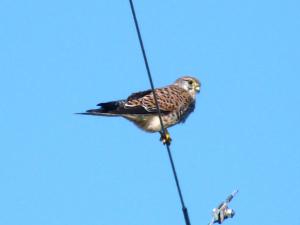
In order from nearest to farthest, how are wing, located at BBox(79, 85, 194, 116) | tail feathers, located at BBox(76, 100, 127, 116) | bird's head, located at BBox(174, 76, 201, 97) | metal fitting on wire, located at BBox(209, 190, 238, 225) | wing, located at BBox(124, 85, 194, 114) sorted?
metal fitting on wire, located at BBox(209, 190, 238, 225), tail feathers, located at BBox(76, 100, 127, 116), wing, located at BBox(79, 85, 194, 116), wing, located at BBox(124, 85, 194, 114), bird's head, located at BBox(174, 76, 201, 97)

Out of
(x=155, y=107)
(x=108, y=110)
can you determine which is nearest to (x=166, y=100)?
(x=155, y=107)

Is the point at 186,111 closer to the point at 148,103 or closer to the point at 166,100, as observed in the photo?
the point at 166,100

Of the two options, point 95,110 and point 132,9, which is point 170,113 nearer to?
point 95,110

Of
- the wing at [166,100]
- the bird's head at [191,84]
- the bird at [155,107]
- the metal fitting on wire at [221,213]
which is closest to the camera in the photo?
the metal fitting on wire at [221,213]

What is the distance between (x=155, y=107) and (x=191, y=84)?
159 centimetres

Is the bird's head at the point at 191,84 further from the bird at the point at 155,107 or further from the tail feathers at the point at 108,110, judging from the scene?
the tail feathers at the point at 108,110

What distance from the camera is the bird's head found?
811 cm

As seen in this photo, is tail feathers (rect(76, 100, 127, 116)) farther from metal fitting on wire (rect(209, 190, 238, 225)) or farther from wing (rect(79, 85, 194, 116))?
metal fitting on wire (rect(209, 190, 238, 225))

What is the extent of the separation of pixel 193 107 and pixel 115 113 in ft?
6.42

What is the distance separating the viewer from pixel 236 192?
16.1ft

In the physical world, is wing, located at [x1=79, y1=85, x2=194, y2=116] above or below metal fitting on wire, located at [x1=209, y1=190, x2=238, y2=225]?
above

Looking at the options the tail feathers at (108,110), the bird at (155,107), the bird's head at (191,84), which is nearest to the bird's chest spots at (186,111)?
the bird at (155,107)

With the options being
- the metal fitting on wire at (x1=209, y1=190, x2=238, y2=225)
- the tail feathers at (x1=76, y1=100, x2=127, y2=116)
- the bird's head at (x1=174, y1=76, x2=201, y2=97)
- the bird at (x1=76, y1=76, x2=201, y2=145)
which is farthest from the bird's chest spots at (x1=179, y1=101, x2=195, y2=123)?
the metal fitting on wire at (x1=209, y1=190, x2=238, y2=225)

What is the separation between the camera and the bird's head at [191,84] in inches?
319
